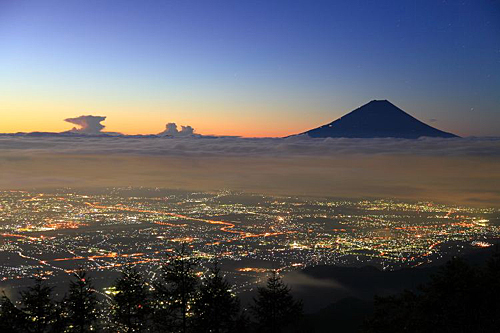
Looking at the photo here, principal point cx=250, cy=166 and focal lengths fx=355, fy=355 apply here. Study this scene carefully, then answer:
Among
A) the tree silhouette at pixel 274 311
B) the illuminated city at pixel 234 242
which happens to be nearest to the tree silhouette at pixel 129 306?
the tree silhouette at pixel 274 311

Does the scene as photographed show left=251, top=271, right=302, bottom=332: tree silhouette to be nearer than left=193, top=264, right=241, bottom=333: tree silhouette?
No

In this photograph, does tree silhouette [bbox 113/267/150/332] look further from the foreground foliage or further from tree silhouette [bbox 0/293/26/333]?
tree silhouette [bbox 0/293/26/333]

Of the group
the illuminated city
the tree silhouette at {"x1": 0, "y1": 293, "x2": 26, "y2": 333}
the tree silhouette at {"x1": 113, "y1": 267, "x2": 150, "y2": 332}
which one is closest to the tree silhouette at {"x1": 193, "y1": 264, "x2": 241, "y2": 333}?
the tree silhouette at {"x1": 113, "y1": 267, "x2": 150, "y2": 332}

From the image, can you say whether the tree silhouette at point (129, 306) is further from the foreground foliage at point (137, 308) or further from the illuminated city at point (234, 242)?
the illuminated city at point (234, 242)

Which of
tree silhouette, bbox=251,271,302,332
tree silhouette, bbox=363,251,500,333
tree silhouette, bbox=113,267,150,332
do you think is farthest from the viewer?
tree silhouette, bbox=251,271,302,332

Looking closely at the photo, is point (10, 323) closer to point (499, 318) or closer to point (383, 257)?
point (499, 318)

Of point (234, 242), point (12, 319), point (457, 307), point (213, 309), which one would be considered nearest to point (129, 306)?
point (213, 309)

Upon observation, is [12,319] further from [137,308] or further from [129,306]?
[137,308]

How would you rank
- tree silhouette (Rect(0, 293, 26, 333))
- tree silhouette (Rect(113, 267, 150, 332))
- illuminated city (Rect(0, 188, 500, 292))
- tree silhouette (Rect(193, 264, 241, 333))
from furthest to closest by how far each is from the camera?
illuminated city (Rect(0, 188, 500, 292)), tree silhouette (Rect(193, 264, 241, 333)), tree silhouette (Rect(113, 267, 150, 332)), tree silhouette (Rect(0, 293, 26, 333))

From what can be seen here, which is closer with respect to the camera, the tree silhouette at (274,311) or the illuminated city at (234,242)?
the tree silhouette at (274,311)

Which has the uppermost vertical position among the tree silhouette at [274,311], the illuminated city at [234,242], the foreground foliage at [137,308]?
the foreground foliage at [137,308]

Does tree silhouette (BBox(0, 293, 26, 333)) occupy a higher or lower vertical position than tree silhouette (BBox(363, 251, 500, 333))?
lower

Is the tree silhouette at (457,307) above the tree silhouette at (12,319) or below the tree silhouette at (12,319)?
above
